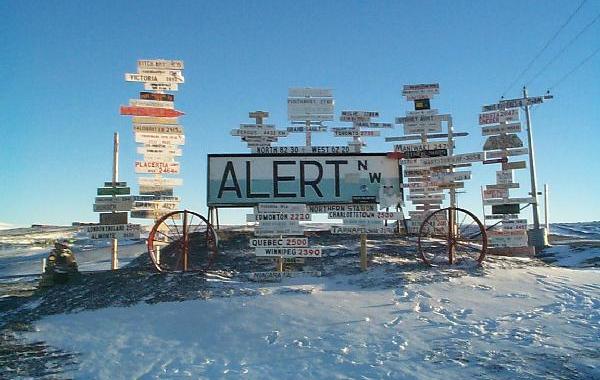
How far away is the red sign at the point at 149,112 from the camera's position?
42.8 feet

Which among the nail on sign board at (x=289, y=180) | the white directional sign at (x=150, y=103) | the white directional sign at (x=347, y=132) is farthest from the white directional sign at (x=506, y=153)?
the white directional sign at (x=150, y=103)

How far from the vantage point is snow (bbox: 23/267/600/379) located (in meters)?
6.39

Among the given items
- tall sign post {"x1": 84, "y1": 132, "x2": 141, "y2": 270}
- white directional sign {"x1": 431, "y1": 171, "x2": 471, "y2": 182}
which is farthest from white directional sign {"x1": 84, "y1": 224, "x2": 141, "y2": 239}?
white directional sign {"x1": 431, "y1": 171, "x2": 471, "y2": 182}

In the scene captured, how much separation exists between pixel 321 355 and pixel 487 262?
6338 millimetres

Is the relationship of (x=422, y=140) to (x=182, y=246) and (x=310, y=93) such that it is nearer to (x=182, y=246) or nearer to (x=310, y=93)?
(x=310, y=93)

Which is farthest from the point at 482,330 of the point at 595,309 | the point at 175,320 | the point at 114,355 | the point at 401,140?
the point at 401,140

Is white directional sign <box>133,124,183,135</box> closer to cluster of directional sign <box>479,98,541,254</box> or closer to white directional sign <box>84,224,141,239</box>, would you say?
white directional sign <box>84,224,141,239</box>

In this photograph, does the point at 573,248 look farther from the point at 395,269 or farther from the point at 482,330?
the point at 482,330

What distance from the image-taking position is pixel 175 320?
327 inches

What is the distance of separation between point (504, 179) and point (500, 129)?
4.85 feet

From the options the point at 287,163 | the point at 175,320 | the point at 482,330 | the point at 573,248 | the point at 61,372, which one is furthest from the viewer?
the point at 573,248

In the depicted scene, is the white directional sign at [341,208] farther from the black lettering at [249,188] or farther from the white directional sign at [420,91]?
the white directional sign at [420,91]

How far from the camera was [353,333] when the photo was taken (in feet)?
24.7

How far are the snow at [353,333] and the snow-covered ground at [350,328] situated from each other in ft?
0.08
